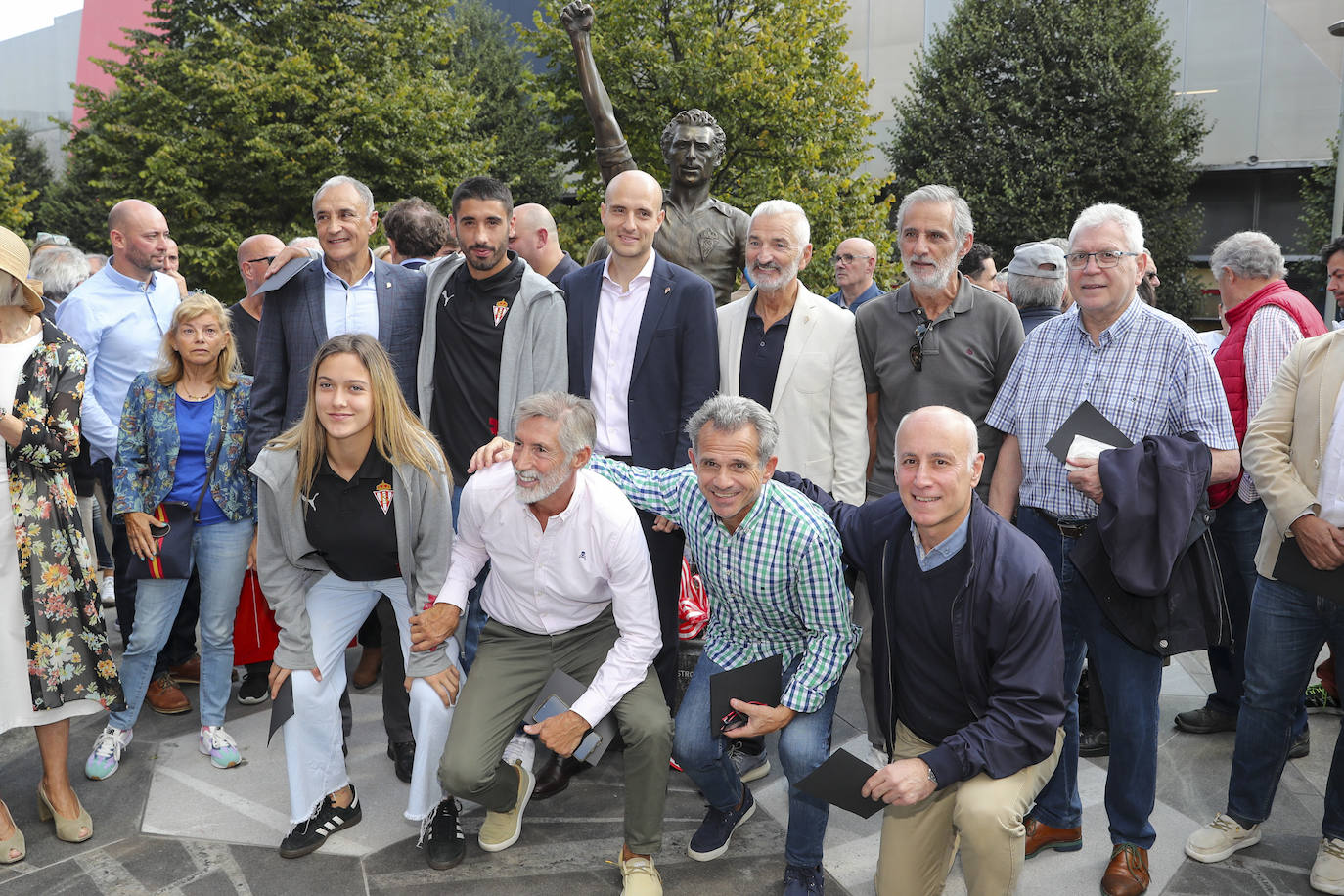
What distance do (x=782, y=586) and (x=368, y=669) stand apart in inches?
114

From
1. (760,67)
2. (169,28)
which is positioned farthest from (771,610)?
(169,28)

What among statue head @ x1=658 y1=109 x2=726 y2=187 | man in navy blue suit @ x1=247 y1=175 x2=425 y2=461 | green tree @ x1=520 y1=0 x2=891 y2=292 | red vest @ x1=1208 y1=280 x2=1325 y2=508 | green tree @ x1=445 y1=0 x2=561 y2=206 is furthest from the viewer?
green tree @ x1=445 y1=0 x2=561 y2=206

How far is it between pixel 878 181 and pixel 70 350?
17.5 m

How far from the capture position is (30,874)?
3.35 m

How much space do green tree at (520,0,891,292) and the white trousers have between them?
15.1 metres

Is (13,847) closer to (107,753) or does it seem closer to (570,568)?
(107,753)

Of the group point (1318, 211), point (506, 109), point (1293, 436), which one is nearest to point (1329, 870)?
point (1293, 436)

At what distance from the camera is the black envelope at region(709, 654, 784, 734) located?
312cm

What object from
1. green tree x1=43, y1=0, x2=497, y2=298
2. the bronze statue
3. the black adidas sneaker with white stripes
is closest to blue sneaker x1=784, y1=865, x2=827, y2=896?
the black adidas sneaker with white stripes

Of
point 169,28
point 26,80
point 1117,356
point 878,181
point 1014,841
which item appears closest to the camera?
point 1014,841

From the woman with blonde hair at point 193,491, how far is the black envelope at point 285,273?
27 cm

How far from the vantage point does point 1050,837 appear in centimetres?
346

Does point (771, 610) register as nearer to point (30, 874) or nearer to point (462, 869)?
point (462, 869)

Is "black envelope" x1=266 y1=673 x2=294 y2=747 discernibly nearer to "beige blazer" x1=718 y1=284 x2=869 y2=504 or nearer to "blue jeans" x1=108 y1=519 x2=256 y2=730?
"blue jeans" x1=108 y1=519 x2=256 y2=730
